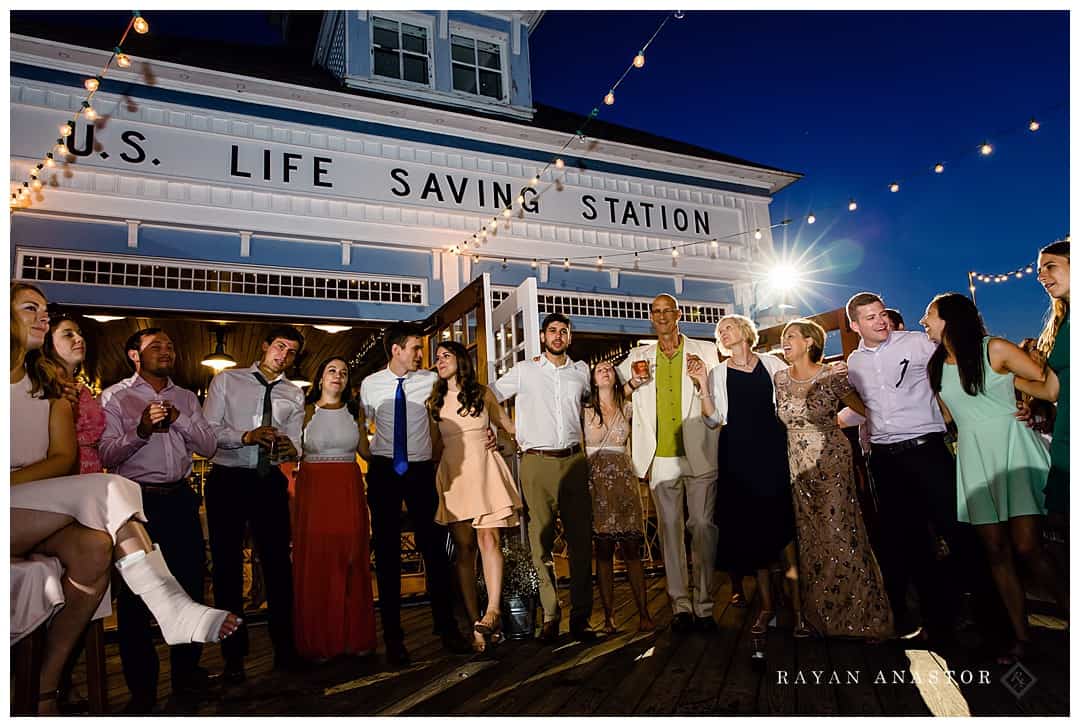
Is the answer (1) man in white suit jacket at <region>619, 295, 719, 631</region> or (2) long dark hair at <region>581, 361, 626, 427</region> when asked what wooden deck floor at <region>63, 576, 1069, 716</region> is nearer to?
(1) man in white suit jacket at <region>619, 295, 719, 631</region>

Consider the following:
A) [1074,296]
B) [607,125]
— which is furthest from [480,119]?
[1074,296]

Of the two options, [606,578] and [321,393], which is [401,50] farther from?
[606,578]

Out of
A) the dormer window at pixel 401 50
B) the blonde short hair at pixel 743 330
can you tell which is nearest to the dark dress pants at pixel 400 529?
the blonde short hair at pixel 743 330

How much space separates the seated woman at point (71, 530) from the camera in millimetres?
2195

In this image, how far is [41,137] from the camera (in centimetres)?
650

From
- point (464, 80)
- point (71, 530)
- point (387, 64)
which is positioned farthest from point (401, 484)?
point (464, 80)

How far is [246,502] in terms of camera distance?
11.4ft

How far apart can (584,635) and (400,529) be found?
3.86 ft

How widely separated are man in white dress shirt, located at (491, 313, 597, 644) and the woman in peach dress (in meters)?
0.21

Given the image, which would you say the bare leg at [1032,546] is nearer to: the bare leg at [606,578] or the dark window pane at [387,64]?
the bare leg at [606,578]

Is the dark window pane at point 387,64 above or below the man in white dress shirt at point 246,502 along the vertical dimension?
above

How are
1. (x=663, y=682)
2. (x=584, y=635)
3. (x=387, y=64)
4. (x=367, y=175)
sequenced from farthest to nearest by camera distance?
(x=387, y=64)
(x=367, y=175)
(x=584, y=635)
(x=663, y=682)

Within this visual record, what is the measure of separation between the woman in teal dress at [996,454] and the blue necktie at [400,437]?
8.94 ft

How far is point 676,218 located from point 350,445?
6.84 metres
